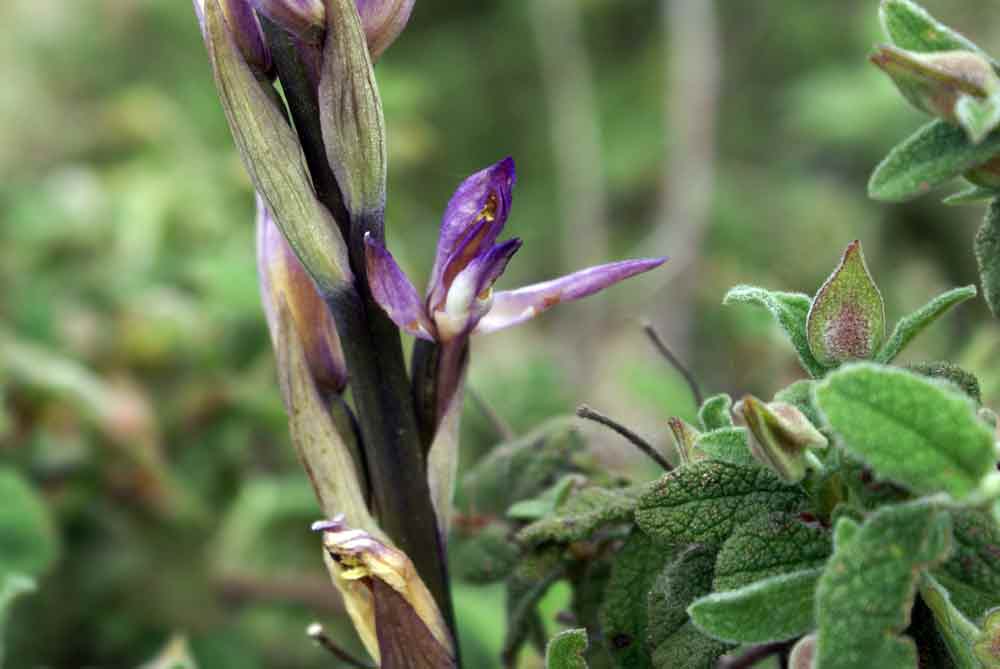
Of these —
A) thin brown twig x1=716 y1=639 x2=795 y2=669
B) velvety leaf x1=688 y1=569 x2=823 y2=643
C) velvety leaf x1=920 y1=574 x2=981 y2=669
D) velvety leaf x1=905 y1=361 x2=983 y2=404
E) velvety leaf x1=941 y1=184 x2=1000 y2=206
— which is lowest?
velvety leaf x1=920 y1=574 x2=981 y2=669

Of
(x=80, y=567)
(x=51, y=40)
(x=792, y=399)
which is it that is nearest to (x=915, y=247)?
(x=80, y=567)

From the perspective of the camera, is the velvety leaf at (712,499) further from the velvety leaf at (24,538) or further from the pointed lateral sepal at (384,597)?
the velvety leaf at (24,538)

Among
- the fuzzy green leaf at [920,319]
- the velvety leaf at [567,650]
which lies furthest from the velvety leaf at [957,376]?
the velvety leaf at [567,650]

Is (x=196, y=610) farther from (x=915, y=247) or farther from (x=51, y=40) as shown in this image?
(x=51, y=40)

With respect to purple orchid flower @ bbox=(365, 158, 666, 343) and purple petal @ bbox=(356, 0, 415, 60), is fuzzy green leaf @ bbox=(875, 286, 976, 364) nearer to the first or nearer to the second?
purple orchid flower @ bbox=(365, 158, 666, 343)

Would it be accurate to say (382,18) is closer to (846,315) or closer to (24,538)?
(846,315)

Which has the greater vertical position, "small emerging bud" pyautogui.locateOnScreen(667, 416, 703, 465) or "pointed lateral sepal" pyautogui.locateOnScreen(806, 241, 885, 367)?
"pointed lateral sepal" pyautogui.locateOnScreen(806, 241, 885, 367)

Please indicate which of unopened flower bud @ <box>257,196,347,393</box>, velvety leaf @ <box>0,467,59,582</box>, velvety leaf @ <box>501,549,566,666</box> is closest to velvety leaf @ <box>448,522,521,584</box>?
velvety leaf @ <box>501,549,566,666</box>
